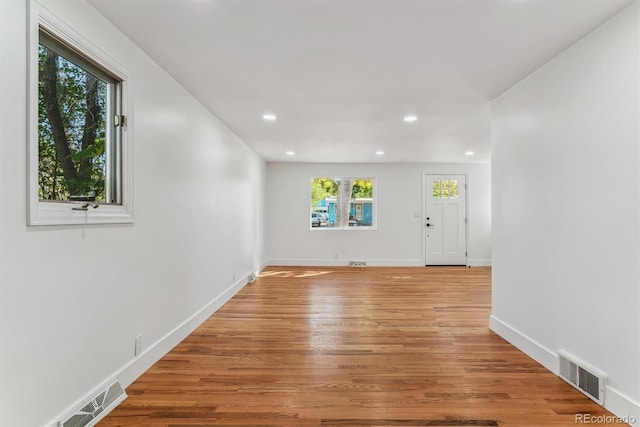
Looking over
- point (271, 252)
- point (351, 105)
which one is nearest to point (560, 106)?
point (351, 105)

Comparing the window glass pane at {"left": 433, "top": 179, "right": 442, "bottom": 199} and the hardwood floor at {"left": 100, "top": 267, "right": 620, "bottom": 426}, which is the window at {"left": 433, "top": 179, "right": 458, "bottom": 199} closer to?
the window glass pane at {"left": 433, "top": 179, "right": 442, "bottom": 199}

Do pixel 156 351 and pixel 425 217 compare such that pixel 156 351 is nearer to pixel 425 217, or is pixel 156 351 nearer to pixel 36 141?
pixel 36 141

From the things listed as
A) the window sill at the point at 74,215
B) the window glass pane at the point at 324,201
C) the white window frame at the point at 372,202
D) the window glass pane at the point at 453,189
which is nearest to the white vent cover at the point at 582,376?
the window sill at the point at 74,215

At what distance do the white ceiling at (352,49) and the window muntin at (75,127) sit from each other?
39 centimetres

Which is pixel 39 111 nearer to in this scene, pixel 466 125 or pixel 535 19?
pixel 535 19

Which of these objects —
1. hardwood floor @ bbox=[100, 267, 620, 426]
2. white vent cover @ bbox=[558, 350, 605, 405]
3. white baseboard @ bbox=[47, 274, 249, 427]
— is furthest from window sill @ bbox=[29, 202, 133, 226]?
white vent cover @ bbox=[558, 350, 605, 405]

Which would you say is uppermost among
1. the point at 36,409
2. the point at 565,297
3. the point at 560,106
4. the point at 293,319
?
the point at 560,106

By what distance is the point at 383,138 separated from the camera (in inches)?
194

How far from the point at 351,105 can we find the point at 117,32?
2109 millimetres

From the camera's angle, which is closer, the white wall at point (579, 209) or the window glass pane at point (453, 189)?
the white wall at point (579, 209)

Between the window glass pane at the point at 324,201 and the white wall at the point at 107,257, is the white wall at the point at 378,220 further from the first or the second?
the white wall at the point at 107,257

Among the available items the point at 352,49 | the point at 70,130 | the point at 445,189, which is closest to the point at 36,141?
the point at 70,130

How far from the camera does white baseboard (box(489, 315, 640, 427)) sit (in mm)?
1783

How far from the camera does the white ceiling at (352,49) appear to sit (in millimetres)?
1843
